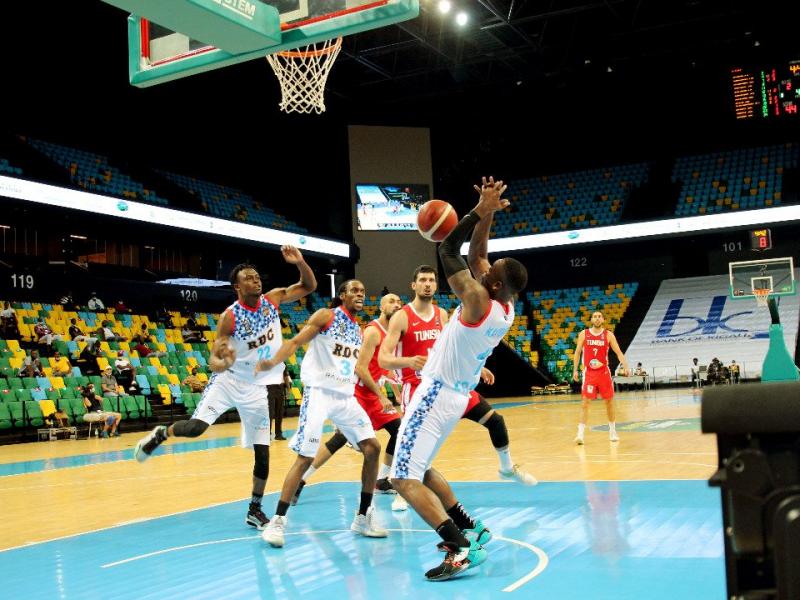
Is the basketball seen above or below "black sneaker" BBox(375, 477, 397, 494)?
above

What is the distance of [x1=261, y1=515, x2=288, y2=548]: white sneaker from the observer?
5516mm

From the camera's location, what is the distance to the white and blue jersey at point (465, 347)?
4656 millimetres

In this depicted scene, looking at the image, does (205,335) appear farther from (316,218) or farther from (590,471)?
(590,471)

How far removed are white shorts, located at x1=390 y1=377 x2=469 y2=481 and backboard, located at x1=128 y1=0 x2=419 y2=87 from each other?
2.81m

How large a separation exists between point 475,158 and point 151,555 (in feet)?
103

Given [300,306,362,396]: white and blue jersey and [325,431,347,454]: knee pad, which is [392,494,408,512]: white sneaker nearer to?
[325,431,347,454]: knee pad

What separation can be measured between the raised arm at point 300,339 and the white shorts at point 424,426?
4.81ft

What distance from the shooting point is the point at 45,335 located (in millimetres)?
18859

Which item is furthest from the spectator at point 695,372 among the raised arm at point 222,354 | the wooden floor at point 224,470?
the raised arm at point 222,354

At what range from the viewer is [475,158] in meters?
35.5

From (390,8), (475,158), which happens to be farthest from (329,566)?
(475,158)

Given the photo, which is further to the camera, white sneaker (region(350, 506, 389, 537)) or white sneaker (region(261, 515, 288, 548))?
white sneaker (region(350, 506, 389, 537))

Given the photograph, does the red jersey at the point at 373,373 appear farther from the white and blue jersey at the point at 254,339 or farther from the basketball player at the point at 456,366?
the basketball player at the point at 456,366


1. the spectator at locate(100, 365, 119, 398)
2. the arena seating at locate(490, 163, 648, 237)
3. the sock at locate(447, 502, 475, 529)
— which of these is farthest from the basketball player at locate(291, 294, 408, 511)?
the arena seating at locate(490, 163, 648, 237)
